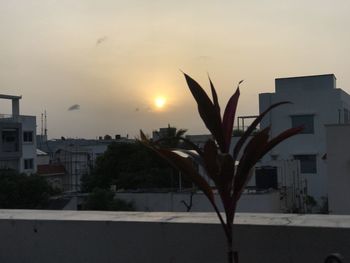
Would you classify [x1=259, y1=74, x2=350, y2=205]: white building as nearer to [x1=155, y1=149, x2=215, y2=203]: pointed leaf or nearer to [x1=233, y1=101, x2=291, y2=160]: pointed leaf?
[x1=233, y1=101, x2=291, y2=160]: pointed leaf

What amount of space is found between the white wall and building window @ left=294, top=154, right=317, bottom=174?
14756mm

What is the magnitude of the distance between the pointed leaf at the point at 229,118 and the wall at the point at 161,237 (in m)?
0.83

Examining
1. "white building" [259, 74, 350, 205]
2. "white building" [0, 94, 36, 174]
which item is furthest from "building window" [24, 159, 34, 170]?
"white building" [259, 74, 350, 205]

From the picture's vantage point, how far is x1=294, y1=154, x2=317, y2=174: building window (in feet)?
116

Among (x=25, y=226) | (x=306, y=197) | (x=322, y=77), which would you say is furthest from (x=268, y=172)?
(x=25, y=226)

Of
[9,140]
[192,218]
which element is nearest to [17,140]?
[9,140]

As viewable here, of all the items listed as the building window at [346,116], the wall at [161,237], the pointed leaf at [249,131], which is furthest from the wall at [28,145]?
the pointed leaf at [249,131]

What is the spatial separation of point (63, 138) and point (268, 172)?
62.9 m

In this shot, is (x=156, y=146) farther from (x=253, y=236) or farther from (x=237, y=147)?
(x=253, y=236)

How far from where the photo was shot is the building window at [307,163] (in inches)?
1395

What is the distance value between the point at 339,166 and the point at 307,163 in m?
16.0

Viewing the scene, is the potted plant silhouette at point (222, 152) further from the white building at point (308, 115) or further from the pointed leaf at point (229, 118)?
the white building at point (308, 115)

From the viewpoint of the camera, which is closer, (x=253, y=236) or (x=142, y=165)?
(x=253, y=236)

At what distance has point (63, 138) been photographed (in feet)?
284
